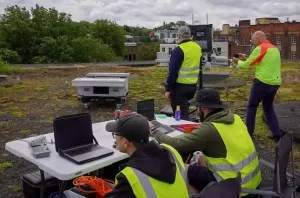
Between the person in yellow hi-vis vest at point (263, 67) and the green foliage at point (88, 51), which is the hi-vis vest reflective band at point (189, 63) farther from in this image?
the green foliage at point (88, 51)

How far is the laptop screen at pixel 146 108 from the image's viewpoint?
14.8ft

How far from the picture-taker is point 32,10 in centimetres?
4397

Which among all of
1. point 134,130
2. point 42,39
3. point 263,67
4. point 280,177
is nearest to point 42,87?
point 263,67

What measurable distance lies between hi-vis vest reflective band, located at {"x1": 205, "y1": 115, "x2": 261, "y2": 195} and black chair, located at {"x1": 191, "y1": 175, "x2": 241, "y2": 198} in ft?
1.89

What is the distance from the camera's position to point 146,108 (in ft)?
14.9

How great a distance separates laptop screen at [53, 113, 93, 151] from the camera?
332 cm

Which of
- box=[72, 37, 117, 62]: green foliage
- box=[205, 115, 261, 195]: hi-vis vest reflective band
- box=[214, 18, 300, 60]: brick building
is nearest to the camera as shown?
box=[205, 115, 261, 195]: hi-vis vest reflective band

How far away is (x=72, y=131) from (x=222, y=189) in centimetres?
156

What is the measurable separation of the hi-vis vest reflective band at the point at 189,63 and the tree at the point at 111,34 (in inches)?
2163

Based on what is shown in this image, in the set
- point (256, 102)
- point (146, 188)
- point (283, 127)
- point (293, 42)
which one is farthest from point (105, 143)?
point (293, 42)

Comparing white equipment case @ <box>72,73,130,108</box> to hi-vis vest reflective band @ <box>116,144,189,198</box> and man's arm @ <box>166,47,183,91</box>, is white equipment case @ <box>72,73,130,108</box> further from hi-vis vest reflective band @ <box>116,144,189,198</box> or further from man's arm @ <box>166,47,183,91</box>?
hi-vis vest reflective band @ <box>116,144,189,198</box>

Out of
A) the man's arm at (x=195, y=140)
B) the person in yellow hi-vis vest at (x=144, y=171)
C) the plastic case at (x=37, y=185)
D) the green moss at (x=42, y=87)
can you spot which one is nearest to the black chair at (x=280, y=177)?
the man's arm at (x=195, y=140)

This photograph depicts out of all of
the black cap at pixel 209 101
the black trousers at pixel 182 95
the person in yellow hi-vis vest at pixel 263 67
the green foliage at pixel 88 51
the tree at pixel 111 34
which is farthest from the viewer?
the tree at pixel 111 34

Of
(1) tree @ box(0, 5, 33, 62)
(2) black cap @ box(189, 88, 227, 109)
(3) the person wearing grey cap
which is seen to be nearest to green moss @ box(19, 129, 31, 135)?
(3) the person wearing grey cap
